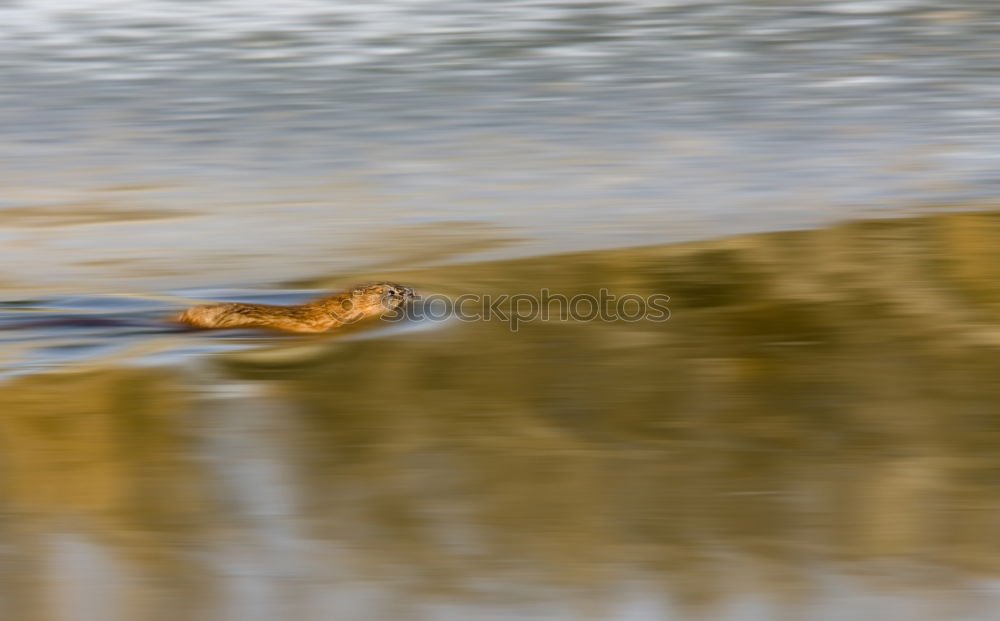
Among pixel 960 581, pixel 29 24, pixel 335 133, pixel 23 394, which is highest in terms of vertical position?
pixel 29 24

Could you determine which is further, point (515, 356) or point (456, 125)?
point (456, 125)

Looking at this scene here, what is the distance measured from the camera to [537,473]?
3.27m

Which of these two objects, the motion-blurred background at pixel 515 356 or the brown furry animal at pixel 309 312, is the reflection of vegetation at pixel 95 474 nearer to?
the motion-blurred background at pixel 515 356

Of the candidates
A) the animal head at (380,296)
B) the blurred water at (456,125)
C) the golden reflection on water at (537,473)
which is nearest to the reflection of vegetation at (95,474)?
the golden reflection on water at (537,473)

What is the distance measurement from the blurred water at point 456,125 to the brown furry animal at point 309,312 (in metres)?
0.66

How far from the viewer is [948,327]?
13.5ft

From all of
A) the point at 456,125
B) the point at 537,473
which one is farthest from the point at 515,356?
the point at 456,125

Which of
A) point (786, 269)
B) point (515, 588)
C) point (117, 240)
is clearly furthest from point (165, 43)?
point (515, 588)

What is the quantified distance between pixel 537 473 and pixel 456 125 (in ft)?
13.5

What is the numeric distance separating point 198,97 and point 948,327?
484cm

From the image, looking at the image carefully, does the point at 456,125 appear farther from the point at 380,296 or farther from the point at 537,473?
the point at 537,473

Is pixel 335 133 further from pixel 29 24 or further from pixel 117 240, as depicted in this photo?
pixel 29 24

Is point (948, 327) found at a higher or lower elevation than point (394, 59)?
lower

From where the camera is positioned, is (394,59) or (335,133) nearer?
(335,133)
